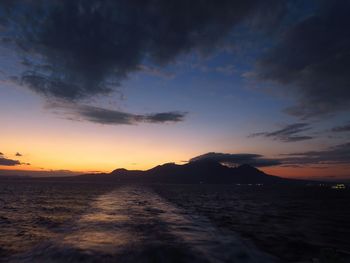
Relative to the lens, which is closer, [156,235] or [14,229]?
[156,235]

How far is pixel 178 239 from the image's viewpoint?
19344 mm

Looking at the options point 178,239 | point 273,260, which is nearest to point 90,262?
point 178,239

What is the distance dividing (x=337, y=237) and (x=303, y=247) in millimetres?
6475

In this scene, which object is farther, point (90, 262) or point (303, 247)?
point (303, 247)

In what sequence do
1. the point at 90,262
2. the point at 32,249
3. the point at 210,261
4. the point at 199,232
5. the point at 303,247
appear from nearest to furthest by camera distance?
the point at 90,262
the point at 210,261
the point at 32,249
the point at 303,247
the point at 199,232

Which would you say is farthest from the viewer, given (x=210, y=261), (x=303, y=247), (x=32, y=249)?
(x=303, y=247)

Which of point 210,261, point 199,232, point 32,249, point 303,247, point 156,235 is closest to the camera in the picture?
point 210,261

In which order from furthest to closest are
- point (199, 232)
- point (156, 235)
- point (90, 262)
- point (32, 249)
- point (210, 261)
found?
point (199, 232) < point (156, 235) < point (32, 249) < point (210, 261) < point (90, 262)

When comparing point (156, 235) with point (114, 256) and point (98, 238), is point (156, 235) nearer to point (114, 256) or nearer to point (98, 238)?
point (98, 238)

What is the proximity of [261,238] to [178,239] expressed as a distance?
6.10 meters

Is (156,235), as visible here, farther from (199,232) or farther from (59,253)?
(59,253)

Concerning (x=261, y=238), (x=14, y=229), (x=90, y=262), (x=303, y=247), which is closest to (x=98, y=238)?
(x=90, y=262)

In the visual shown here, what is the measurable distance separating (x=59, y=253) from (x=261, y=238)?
522 inches

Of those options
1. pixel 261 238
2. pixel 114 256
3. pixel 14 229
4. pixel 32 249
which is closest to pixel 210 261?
pixel 114 256
